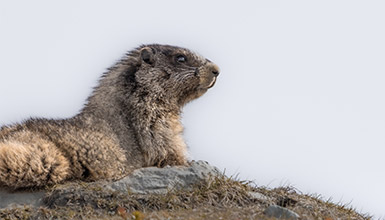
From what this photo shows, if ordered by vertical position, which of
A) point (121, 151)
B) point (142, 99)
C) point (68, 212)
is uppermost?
point (142, 99)

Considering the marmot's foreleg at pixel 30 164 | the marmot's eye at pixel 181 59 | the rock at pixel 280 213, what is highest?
the marmot's eye at pixel 181 59

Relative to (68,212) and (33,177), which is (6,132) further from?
(68,212)

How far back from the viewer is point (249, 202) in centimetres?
1184

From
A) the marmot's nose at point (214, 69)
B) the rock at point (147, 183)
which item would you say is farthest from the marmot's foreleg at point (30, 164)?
the marmot's nose at point (214, 69)

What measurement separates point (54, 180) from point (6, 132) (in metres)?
1.52

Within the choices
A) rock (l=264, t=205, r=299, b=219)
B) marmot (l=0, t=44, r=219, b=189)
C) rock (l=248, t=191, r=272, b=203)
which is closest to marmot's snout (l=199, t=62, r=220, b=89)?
marmot (l=0, t=44, r=219, b=189)

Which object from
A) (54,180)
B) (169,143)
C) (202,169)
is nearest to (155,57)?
(169,143)

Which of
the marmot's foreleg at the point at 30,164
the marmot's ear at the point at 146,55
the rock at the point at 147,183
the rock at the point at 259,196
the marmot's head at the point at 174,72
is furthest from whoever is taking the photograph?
the marmot's ear at the point at 146,55

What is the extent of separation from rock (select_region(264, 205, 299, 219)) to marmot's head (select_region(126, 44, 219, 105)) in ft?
13.6

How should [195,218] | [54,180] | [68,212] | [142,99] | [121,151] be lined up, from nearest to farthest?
[195,218]
[68,212]
[54,180]
[121,151]
[142,99]

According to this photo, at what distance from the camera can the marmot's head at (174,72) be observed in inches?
536

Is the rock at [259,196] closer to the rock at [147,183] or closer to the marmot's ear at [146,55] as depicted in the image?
the rock at [147,183]

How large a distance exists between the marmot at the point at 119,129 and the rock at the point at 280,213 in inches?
122

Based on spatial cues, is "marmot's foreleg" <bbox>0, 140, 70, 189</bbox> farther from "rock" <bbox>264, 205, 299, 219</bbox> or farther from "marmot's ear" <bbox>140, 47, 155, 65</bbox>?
"rock" <bbox>264, 205, 299, 219</bbox>
